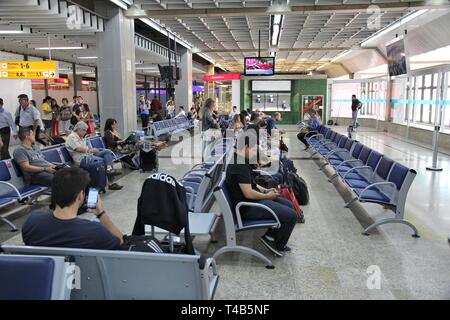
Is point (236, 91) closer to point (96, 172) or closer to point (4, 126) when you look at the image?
point (4, 126)

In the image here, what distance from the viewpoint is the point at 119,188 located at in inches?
292

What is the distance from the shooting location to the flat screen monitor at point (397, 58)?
13016mm

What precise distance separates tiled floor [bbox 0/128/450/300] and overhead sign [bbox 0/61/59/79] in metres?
6.79

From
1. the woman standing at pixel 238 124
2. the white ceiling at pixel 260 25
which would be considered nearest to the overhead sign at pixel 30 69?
the white ceiling at pixel 260 25

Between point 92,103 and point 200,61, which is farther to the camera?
point 200,61

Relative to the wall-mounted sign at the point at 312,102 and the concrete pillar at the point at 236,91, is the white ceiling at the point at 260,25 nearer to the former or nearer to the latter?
the concrete pillar at the point at 236,91

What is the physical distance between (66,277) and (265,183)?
393cm

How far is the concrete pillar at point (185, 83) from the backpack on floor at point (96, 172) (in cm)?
1470

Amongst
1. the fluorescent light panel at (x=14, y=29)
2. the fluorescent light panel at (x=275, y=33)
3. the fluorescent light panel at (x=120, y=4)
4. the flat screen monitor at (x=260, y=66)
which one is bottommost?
the flat screen monitor at (x=260, y=66)

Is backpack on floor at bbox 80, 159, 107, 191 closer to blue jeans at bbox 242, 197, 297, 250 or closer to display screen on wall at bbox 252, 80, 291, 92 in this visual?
blue jeans at bbox 242, 197, 297, 250
